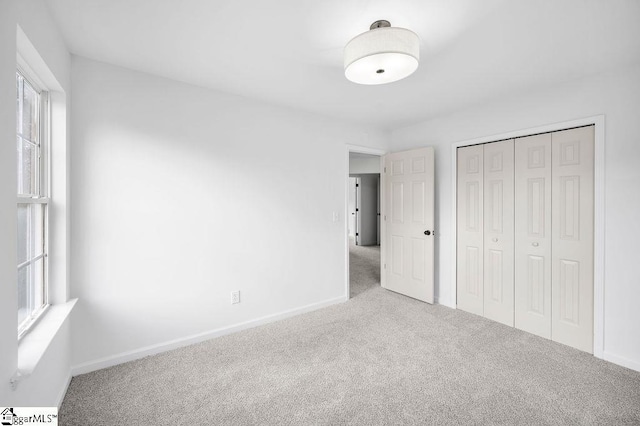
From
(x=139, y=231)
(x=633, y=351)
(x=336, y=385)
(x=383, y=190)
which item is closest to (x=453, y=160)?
(x=383, y=190)

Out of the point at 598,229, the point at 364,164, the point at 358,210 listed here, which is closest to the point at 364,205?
the point at 358,210

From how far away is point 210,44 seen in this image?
6.46 feet

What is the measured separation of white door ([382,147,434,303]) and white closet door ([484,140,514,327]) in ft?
2.03

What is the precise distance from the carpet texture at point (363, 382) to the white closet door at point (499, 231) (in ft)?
0.92

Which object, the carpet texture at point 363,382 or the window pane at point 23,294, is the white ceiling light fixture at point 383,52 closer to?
the carpet texture at point 363,382

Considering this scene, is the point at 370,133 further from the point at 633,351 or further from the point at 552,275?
the point at 633,351

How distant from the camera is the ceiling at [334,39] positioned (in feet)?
5.22

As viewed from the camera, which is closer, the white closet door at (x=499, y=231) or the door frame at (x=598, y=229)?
the door frame at (x=598, y=229)

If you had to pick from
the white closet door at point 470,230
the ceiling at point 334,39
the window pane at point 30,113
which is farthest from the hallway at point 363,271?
the window pane at point 30,113

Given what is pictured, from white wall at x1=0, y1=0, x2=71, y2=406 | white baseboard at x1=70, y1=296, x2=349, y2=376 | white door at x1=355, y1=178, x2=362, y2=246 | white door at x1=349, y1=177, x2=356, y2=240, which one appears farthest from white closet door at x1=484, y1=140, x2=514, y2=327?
white door at x1=349, y1=177, x2=356, y2=240

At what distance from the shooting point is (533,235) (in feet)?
9.23

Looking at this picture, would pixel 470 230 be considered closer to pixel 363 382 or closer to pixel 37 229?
pixel 363 382

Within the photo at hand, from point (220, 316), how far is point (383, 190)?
9.07 feet

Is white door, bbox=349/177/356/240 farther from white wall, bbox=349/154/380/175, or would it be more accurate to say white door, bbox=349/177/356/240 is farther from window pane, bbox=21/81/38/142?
window pane, bbox=21/81/38/142
